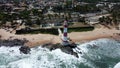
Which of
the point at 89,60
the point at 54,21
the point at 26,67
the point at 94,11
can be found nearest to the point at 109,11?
the point at 94,11

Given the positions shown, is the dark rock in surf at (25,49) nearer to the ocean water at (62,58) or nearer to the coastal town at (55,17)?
the ocean water at (62,58)

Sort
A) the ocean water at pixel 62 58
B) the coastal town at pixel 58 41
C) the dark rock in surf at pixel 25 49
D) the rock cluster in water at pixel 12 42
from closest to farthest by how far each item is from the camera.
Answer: the ocean water at pixel 62 58
the coastal town at pixel 58 41
the dark rock in surf at pixel 25 49
the rock cluster in water at pixel 12 42

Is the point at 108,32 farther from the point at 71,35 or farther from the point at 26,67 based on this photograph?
the point at 26,67

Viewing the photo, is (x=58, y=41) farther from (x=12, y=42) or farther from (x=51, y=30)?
(x=12, y=42)

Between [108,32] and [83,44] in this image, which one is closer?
[83,44]

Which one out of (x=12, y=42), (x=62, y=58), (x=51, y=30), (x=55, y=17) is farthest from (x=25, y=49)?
(x=55, y=17)

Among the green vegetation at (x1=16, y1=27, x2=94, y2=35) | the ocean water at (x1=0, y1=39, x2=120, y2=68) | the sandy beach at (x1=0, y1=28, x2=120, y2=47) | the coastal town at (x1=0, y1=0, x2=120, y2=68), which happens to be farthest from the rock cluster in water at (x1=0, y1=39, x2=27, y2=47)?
the green vegetation at (x1=16, y1=27, x2=94, y2=35)

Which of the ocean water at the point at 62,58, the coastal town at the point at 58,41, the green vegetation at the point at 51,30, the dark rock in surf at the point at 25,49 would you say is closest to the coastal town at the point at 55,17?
the coastal town at the point at 58,41

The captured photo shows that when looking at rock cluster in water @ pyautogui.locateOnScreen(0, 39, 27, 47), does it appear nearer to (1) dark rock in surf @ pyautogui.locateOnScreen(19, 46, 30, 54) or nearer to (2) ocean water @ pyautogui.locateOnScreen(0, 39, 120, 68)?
(2) ocean water @ pyautogui.locateOnScreen(0, 39, 120, 68)
